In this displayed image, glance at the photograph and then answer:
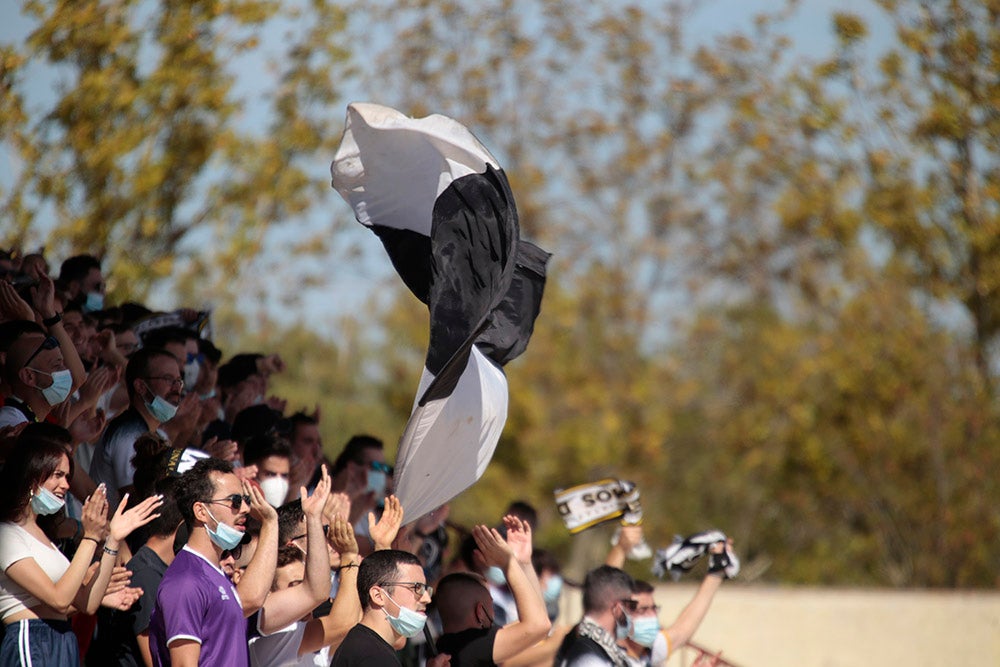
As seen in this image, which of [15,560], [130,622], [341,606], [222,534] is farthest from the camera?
[341,606]

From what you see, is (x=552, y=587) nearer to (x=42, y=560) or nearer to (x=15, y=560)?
(x=42, y=560)

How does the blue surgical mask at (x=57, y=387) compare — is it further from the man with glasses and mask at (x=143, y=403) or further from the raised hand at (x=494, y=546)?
the raised hand at (x=494, y=546)

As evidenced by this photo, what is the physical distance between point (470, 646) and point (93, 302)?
3.43 m

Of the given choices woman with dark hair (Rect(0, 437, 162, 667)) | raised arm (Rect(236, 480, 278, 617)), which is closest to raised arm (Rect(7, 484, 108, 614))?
woman with dark hair (Rect(0, 437, 162, 667))

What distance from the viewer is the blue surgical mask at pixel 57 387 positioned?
628cm

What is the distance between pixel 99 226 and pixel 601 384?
38.1 feet

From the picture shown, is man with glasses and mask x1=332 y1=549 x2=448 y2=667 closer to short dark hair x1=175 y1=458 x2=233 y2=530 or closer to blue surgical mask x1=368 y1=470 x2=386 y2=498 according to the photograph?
short dark hair x1=175 y1=458 x2=233 y2=530

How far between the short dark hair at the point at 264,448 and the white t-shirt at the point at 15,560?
5.97 feet

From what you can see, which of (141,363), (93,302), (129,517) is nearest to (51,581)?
(129,517)

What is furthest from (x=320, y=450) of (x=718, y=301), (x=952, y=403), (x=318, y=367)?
(x=318, y=367)

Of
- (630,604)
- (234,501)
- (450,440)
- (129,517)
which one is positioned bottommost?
(630,604)

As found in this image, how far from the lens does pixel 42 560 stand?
499 centimetres

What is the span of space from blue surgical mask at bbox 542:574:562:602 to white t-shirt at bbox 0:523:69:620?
13.8 ft

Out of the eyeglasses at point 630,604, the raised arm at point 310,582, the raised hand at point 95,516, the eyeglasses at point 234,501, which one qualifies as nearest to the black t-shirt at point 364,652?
the raised arm at point 310,582
